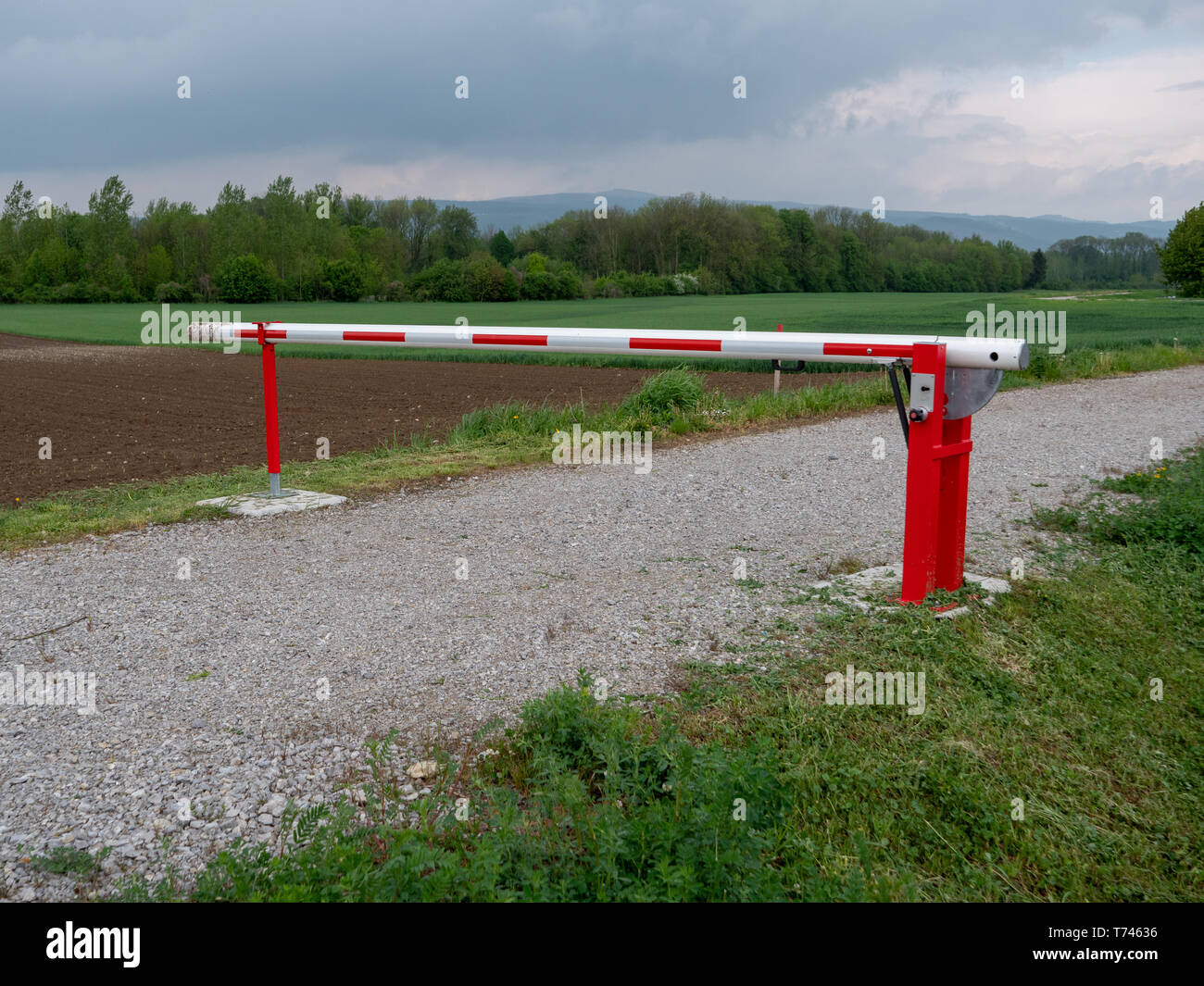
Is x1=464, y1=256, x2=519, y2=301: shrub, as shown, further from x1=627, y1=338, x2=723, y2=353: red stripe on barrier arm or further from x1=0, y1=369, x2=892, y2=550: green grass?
x1=627, y1=338, x2=723, y2=353: red stripe on barrier arm

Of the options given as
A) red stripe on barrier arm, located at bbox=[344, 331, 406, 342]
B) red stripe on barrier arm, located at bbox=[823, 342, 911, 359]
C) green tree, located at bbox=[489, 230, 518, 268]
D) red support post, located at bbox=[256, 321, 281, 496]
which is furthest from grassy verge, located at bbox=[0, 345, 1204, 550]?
green tree, located at bbox=[489, 230, 518, 268]

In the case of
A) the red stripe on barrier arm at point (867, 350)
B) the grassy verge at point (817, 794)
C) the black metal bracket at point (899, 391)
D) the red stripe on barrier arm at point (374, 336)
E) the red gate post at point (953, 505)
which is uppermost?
the red stripe on barrier arm at point (374, 336)

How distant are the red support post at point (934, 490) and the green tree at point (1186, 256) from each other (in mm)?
82530

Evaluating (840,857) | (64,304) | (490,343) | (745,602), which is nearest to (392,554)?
(490,343)

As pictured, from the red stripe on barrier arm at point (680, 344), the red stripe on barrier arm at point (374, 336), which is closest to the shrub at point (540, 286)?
the red stripe on barrier arm at point (374, 336)

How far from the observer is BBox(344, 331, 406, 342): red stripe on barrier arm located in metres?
Answer: 7.83

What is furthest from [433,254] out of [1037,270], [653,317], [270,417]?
[270,417]

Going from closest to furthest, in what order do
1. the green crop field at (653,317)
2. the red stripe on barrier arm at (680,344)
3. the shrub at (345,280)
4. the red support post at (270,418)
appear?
the red stripe on barrier arm at (680,344) → the red support post at (270,418) → the green crop field at (653,317) → the shrub at (345,280)

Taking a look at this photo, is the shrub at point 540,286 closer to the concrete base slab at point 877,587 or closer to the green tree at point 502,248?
the green tree at point 502,248

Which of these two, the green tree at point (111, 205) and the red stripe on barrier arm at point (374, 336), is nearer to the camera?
the red stripe on barrier arm at point (374, 336)

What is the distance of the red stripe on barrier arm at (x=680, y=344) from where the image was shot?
5.90 m

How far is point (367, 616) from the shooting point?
5453 millimetres

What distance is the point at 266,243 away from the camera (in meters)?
87.2

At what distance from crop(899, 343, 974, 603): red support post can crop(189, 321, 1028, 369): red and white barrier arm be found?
14 cm
